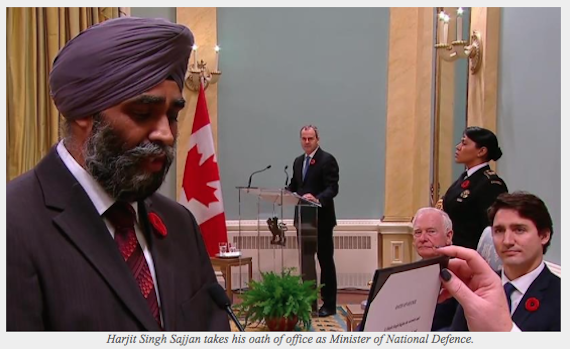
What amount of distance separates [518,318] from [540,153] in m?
1.76

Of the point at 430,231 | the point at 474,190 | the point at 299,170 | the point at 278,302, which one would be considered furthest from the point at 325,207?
the point at 430,231

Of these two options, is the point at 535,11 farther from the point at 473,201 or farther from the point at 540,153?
the point at 473,201

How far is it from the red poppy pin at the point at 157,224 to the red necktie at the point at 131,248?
0.17 feet

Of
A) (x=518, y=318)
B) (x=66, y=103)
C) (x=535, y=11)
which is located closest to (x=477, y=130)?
(x=535, y=11)

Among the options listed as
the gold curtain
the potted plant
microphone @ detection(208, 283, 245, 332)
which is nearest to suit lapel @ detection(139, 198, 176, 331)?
microphone @ detection(208, 283, 245, 332)

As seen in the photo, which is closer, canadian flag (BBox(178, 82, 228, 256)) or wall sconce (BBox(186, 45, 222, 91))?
canadian flag (BBox(178, 82, 228, 256))

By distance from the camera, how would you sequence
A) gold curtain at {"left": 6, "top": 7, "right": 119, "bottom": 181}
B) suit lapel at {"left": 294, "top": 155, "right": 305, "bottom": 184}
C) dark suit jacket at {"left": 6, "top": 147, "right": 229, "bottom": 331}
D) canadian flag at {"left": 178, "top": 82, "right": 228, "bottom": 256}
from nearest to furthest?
dark suit jacket at {"left": 6, "top": 147, "right": 229, "bottom": 331} → gold curtain at {"left": 6, "top": 7, "right": 119, "bottom": 181} → canadian flag at {"left": 178, "top": 82, "right": 228, "bottom": 256} → suit lapel at {"left": 294, "top": 155, "right": 305, "bottom": 184}

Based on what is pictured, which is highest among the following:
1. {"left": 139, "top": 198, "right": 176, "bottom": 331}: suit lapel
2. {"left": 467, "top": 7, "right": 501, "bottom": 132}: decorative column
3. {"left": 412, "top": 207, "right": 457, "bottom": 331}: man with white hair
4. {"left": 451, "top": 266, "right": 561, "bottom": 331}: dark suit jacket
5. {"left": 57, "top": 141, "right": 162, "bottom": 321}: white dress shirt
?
{"left": 467, "top": 7, "right": 501, "bottom": 132}: decorative column

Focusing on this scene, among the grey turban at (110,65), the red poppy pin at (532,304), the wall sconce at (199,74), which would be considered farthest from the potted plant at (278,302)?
the wall sconce at (199,74)

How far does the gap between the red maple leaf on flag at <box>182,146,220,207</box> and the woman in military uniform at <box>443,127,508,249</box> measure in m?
2.39

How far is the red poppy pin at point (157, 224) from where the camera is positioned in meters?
1.33

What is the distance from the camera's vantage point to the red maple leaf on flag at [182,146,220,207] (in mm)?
5570

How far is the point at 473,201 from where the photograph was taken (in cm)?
383

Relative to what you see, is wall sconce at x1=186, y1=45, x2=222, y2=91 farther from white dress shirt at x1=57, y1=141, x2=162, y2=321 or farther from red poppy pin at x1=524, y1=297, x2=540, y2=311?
white dress shirt at x1=57, y1=141, x2=162, y2=321
